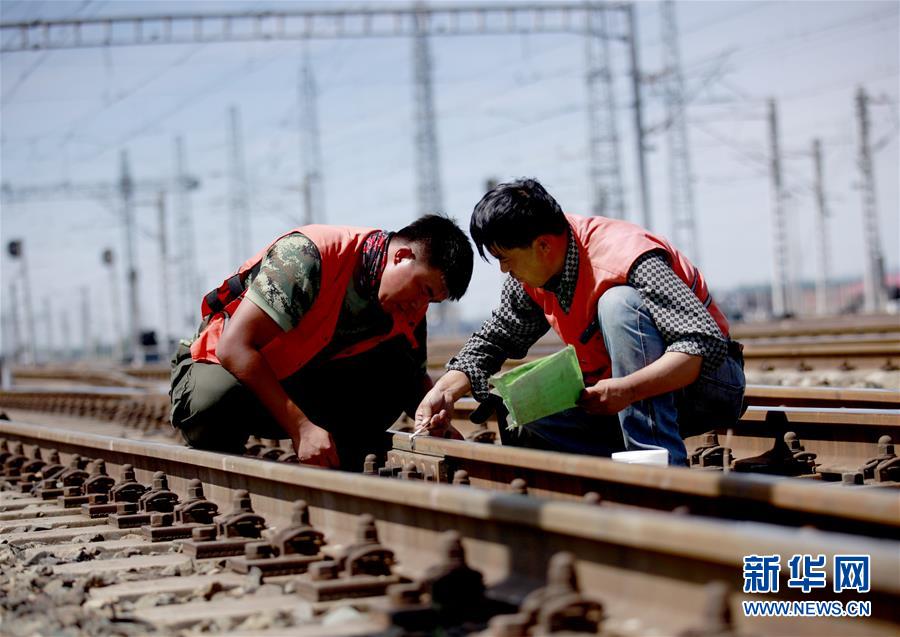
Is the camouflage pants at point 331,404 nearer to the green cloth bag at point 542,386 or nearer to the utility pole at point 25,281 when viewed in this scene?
the green cloth bag at point 542,386

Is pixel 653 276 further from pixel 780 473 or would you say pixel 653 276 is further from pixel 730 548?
pixel 730 548

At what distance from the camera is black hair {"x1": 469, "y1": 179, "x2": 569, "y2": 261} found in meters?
4.73

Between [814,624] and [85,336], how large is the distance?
2936 inches

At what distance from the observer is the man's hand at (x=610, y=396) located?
451 cm

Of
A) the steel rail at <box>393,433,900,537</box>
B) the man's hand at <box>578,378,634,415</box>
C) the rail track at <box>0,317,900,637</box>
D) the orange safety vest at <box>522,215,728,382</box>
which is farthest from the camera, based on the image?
the orange safety vest at <box>522,215,728,382</box>

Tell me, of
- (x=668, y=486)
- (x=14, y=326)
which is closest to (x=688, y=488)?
(x=668, y=486)

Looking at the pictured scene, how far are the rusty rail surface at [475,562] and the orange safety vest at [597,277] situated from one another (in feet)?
3.66

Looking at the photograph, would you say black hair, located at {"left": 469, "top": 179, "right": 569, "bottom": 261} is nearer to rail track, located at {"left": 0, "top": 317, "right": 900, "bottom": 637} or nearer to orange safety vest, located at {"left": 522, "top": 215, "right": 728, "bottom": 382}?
orange safety vest, located at {"left": 522, "top": 215, "right": 728, "bottom": 382}

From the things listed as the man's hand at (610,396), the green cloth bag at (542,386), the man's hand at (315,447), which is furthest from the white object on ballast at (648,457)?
the man's hand at (315,447)

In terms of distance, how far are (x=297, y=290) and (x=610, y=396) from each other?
52.9 inches

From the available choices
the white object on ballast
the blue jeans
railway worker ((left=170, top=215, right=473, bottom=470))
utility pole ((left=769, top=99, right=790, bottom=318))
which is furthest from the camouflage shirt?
utility pole ((left=769, top=99, right=790, bottom=318))

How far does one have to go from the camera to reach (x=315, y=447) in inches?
193

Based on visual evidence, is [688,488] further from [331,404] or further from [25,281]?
[25,281]

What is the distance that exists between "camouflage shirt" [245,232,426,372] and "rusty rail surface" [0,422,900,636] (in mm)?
627
